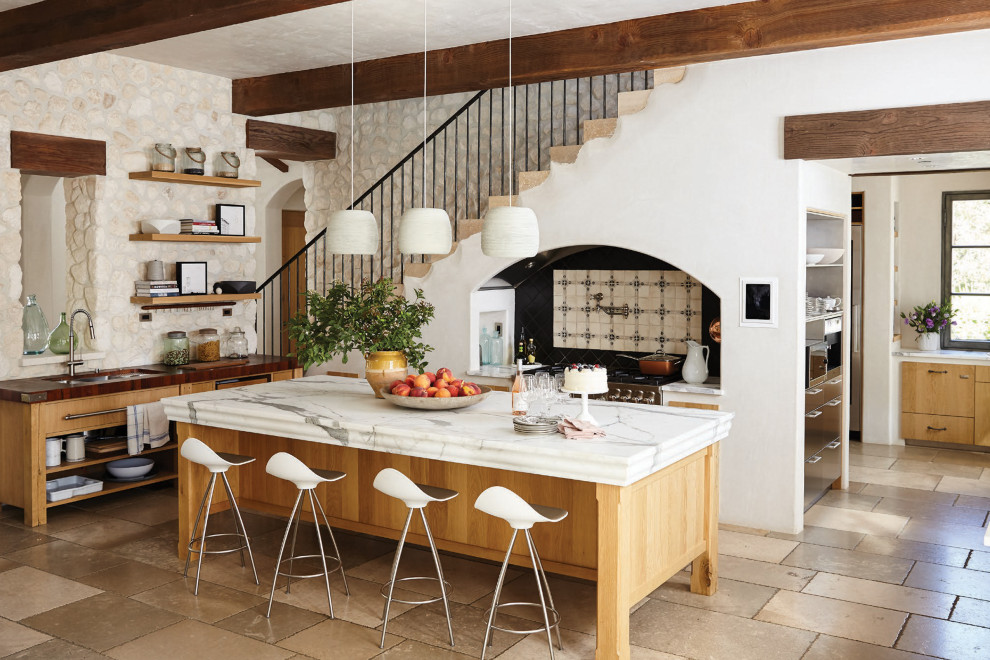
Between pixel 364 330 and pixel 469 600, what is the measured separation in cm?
158

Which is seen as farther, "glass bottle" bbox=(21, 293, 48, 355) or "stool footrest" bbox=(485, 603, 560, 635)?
"glass bottle" bbox=(21, 293, 48, 355)

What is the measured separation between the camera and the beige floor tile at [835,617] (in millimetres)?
4141

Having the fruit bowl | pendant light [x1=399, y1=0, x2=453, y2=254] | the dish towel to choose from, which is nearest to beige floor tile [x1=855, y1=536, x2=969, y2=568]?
the fruit bowl

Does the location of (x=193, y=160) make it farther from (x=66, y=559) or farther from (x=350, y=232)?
(x=66, y=559)

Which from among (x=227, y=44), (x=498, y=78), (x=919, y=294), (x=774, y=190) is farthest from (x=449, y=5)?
(x=919, y=294)

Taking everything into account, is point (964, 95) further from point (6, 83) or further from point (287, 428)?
point (6, 83)

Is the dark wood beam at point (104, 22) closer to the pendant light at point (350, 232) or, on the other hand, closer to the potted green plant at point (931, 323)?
the pendant light at point (350, 232)

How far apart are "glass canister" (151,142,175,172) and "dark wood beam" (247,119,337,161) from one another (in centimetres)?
98

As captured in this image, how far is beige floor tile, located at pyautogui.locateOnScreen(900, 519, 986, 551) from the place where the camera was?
217 inches

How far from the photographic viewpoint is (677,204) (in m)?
6.00

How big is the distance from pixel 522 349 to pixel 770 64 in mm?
3062

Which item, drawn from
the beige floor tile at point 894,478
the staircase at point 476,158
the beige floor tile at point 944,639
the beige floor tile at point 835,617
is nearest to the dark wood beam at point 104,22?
the staircase at point 476,158

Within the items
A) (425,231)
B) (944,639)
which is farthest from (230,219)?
(944,639)

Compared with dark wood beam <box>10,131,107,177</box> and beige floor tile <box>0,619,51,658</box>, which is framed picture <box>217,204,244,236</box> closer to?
dark wood beam <box>10,131,107,177</box>
